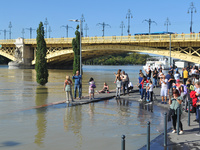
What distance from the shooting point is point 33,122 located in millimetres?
10781

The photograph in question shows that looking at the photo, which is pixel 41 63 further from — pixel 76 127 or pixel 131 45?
pixel 131 45

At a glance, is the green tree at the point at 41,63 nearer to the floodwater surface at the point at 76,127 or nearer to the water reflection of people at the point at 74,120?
the floodwater surface at the point at 76,127

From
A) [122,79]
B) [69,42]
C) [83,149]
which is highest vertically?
[69,42]

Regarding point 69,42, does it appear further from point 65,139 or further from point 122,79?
point 65,139

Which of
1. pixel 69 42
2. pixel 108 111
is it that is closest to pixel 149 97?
pixel 108 111

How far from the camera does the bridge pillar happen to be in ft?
252

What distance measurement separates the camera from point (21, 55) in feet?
253

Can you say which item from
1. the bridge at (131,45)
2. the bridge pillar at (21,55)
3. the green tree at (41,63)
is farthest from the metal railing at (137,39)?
the green tree at (41,63)

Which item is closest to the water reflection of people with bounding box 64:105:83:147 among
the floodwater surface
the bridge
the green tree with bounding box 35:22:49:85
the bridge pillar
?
the floodwater surface

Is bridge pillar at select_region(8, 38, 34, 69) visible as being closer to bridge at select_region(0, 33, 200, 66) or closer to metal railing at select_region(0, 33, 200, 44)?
bridge at select_region(0, 33, 200, 66)

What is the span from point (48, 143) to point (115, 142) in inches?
75.5

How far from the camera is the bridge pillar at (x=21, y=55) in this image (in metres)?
76.8

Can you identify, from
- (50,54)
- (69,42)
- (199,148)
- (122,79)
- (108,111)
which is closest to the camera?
(199,148)

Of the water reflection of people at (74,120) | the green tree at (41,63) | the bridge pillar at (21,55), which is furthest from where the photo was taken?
the bridge pillar at (21,55)
